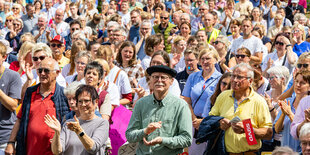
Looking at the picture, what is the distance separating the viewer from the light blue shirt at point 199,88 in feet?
23.1

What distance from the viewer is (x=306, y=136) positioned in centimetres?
487

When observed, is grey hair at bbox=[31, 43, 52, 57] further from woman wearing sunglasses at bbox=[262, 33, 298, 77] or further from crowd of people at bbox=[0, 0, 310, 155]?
woman wearing sunglasses at bbox=[262, 33, 298, 77]

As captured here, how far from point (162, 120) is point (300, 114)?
1.52m

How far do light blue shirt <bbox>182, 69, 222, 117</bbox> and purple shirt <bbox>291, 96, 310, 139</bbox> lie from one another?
4.99 feet

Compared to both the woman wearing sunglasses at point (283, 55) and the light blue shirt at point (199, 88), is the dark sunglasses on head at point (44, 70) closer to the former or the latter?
the light blue shirt at point (199, 88)

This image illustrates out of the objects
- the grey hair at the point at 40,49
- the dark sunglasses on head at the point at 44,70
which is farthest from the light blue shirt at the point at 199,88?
the grey hair at the point at 40,49

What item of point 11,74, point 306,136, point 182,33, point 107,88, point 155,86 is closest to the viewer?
point 306,136

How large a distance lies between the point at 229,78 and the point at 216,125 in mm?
955

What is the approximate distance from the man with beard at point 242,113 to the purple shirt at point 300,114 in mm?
299

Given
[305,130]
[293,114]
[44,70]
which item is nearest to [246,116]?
[293,114]

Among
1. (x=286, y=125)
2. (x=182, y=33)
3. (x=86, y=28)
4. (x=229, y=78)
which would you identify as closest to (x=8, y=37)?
(x=86, y=28)

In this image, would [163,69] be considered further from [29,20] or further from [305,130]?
[29,20]

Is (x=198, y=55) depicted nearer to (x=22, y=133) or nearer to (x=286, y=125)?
(x=286, y=125)

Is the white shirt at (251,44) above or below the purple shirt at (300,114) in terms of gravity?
above
